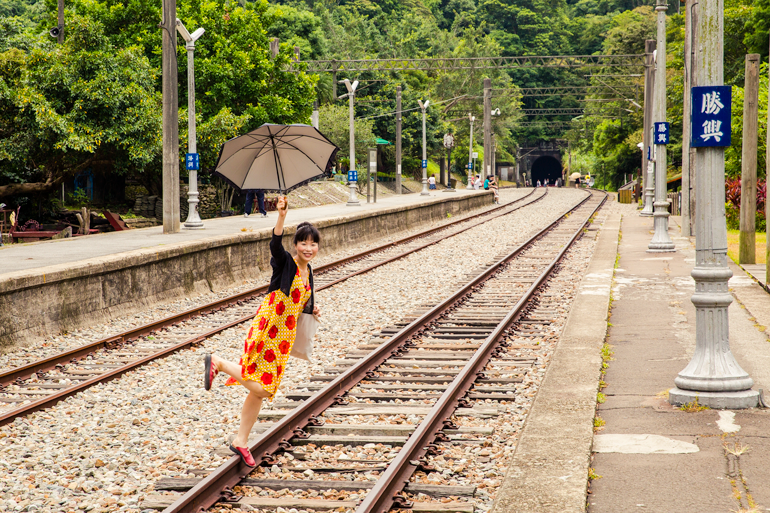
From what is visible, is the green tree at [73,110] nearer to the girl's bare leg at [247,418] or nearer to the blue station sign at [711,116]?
the girl's bare leg at [247,418]

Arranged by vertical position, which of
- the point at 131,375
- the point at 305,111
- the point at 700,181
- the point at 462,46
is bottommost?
the point at 131,375

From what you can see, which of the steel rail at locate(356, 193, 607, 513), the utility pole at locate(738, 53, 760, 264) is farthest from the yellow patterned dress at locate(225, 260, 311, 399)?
the utility pole at locate(738, 53, 760, 264)

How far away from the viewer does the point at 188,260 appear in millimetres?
14461

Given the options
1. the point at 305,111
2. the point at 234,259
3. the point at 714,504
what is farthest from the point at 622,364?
the point at 305,111

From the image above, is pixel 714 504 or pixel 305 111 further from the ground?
pixel 305 111

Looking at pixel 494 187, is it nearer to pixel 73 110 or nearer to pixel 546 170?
pixel 73 110

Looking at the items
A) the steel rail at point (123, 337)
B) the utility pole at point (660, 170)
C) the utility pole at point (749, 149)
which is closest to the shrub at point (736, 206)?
the utility pole at point (660, 170)

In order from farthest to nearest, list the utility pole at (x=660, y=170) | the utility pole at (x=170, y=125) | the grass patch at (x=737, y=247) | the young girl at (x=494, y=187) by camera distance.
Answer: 1. the young girl at (x=494, y=187)
2. the utility pole at (x=660, y=170)
3. the utility pole at (x=170, y=125)
4. the grass patch at (x=737, y=247)

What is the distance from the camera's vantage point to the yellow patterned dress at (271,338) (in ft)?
17.4

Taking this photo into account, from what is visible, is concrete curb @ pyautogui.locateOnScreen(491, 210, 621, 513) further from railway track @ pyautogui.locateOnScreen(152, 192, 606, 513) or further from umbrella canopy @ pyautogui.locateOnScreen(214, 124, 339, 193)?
umbrella canopy @ pyautogui.locateOnScreen(214, 124, 339, 193)

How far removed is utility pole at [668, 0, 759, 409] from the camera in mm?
6535

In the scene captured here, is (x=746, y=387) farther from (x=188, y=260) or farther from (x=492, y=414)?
(x=188, y=260)

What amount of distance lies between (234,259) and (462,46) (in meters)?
88.9

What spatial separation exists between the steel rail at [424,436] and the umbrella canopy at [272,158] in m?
3.02
